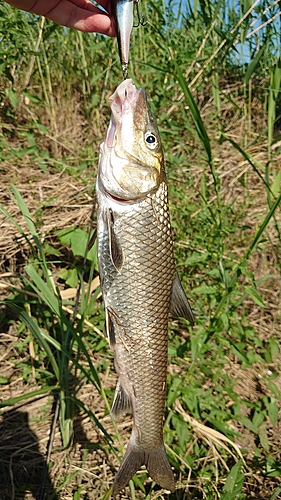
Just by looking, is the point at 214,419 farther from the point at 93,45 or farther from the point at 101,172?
the point at 93,45

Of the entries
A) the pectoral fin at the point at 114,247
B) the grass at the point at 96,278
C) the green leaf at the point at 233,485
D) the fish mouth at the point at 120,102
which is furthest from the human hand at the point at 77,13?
the green leaf at the point at 233,485

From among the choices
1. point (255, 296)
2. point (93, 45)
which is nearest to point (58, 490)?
point (255, 296)

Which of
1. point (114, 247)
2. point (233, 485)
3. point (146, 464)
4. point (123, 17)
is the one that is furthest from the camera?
point (233, 485)

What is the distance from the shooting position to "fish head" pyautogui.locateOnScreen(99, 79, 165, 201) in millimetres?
1726

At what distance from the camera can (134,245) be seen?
175 cm

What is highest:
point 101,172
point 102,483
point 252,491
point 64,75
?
point 64,75

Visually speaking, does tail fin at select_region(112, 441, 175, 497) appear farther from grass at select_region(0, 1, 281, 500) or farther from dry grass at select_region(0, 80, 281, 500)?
dry grass at select_region(0, 80, 281, 500)

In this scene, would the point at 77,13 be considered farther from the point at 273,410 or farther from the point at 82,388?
the point at 273,410

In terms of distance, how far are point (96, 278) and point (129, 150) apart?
184cm

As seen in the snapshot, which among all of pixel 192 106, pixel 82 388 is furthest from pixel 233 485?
pixel 192 106

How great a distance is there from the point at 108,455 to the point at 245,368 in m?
1.22

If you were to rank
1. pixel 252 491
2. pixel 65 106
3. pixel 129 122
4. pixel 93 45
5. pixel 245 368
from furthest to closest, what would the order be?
pixel 65 106
pixel 93 45
pixel 245 368
pixel 252 491
pixel 129 122

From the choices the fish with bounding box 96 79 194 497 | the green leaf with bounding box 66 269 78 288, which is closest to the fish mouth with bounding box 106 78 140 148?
the fish with bounding box 96 79 194 497

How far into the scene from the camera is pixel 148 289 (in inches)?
70.2
